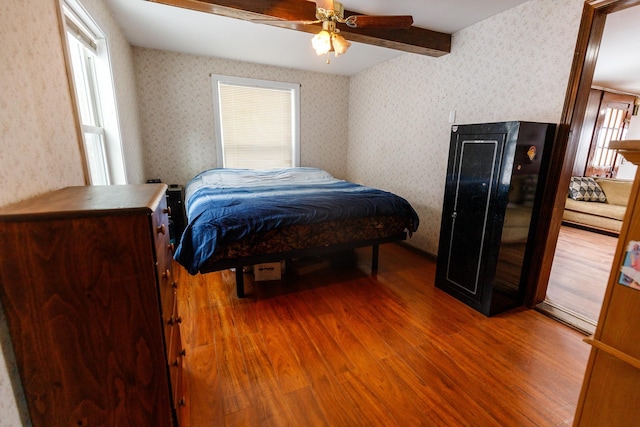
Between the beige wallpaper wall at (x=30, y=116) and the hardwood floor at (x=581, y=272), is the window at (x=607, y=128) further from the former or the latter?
the beige wallpaper wall at (x=30, y=116)

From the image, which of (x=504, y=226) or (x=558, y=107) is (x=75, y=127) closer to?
(x=504, y=226)

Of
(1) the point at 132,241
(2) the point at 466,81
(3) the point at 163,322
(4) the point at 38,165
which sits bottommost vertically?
(3) the point at 163,322

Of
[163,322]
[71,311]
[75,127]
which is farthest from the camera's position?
[75,127]

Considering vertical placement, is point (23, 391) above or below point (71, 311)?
below

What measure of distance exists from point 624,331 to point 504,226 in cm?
144

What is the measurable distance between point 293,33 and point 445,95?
5.47 ft

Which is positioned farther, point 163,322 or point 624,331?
point 163,322

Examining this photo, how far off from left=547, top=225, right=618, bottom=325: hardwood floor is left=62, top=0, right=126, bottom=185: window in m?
3.76

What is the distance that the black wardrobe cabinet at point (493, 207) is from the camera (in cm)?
195

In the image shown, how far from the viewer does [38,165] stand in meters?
1.00

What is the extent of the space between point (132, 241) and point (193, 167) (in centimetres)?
329

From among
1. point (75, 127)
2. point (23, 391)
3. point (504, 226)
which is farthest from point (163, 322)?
point (504, 226)

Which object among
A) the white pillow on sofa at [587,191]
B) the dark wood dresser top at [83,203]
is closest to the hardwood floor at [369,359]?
the dark wood dresser top at [83,203]

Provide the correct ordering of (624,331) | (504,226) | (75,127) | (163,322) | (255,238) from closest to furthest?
(624,331)
(163,322)
(75,127)
(504,226)
(255,238)
